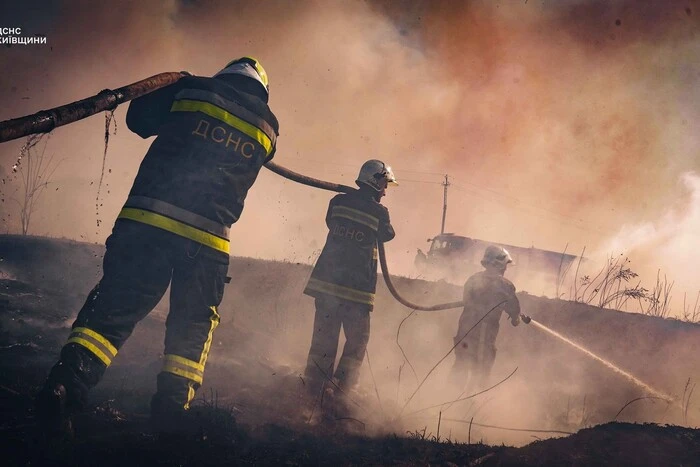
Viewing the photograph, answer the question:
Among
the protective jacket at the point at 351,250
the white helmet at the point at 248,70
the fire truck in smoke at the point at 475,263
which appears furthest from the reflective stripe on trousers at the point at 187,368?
the fire truck in smoke at the point at 475,263

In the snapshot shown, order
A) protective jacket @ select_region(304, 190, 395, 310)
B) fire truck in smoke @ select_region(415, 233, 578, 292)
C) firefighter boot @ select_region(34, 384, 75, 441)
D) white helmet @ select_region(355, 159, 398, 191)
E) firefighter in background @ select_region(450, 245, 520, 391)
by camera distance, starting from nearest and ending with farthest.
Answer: firefighter boot @ select_region(34, 384, 75, 441), protective jacket @ select_region(304, 190, 395, 310), white helmet @ select_region(355, 159, 398, 191), firefighter in background @ select_region(450, 245, 520, 391), fire truck in smoke @ select_region(415, 233, 578, 292)

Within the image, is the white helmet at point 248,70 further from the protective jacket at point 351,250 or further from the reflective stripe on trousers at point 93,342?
the protective jacket at point 351,250

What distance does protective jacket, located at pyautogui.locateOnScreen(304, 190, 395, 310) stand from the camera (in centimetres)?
490

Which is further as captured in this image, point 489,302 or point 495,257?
point 495,257

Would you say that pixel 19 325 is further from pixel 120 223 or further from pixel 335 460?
pixel 335 460

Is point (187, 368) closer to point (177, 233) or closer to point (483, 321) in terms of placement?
point (177, 233)

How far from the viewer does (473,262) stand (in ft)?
65.6

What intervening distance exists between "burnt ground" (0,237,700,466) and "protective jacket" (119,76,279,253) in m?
1.10

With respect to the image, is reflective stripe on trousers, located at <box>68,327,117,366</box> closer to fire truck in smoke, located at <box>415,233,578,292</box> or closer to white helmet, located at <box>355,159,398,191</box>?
white helmet, located at <box>355,159,398,191</box>

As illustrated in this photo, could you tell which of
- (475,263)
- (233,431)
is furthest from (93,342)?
(475,263)

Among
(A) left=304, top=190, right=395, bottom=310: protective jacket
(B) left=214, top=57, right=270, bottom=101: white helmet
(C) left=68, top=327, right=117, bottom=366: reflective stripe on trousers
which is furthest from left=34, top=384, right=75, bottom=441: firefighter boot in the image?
(A) left=304, top=190, right=395, bottom=310: protective jacket

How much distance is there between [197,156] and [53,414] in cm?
151

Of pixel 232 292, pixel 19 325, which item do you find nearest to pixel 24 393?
Result: pixel 19 325

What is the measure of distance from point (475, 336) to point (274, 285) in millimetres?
4665
